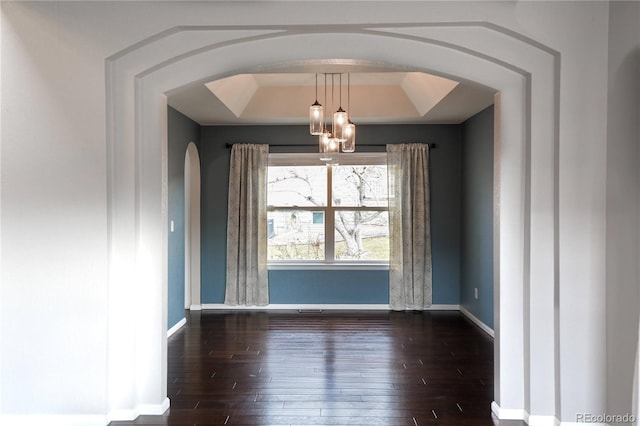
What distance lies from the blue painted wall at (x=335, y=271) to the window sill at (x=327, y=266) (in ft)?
0.18

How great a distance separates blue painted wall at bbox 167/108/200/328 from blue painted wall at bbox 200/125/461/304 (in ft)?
2.24

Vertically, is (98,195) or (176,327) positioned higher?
(98,195)

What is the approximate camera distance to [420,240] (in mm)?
5629

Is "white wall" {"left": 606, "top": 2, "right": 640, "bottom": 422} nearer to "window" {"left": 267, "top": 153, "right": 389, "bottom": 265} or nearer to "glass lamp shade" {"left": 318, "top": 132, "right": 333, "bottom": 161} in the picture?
"glass lamp shade" {"left": 318, "top": 132, "right": 333, "bottom": 161}

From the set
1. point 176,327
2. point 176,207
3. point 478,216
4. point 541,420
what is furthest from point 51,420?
point 478,216

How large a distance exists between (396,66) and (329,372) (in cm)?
241

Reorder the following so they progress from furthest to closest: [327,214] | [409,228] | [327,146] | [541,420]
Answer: [327,214] < [409,228] < [327,146] < [541,420]

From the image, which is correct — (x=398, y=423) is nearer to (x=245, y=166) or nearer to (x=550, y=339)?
(x=550, y=339)

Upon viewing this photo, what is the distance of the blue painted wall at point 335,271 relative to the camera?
5707 millimetres

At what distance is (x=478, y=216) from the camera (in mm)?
4992

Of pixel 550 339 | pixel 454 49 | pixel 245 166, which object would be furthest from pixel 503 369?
pixel 245 166

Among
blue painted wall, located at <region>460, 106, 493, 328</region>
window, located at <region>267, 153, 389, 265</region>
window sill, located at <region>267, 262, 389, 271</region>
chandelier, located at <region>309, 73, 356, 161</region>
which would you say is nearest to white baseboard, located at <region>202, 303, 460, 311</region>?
blue painted wall, located at <region>460, 106, 493, 328</region>

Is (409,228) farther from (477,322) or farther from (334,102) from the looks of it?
(334,102)

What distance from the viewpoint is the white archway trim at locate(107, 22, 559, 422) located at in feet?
8.66
